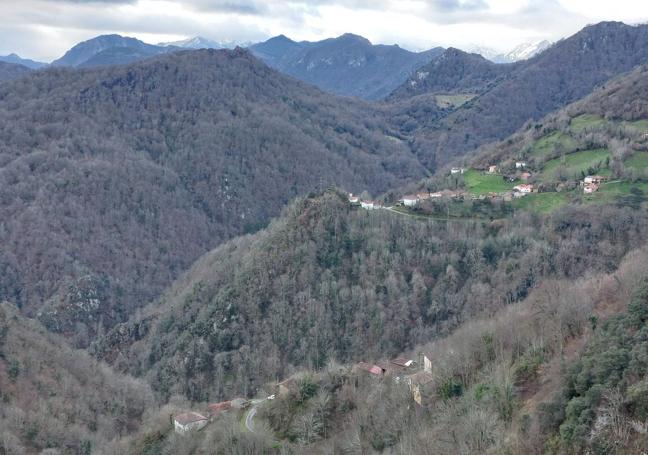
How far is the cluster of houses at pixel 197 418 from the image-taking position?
36969 millimetres

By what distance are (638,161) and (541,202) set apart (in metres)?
12.3

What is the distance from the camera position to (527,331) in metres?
32.7

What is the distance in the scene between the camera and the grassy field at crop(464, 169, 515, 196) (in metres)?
75.2

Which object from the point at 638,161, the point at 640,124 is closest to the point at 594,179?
the point at 638,161

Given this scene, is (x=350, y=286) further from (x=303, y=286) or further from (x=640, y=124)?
(x=640, y=124)

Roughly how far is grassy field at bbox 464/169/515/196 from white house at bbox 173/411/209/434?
148 ft

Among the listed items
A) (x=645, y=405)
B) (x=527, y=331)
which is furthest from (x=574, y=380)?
(x=527, y=331)

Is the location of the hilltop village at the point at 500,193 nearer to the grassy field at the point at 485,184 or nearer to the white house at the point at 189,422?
the grassy field at the point at 485,184

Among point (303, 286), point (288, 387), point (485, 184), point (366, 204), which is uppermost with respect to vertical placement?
point (485, 184)

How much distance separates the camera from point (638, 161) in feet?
231

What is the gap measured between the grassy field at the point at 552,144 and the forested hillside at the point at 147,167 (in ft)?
177

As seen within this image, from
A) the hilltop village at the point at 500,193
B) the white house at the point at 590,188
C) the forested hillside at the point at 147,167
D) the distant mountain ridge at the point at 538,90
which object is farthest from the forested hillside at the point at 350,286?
the distant mountain ridge at the point at 538,90

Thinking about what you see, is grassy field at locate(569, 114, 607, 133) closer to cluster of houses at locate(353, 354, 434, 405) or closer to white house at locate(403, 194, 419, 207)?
white house at locate(403, 194, 419, 207)

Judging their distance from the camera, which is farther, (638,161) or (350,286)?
(638,161)
